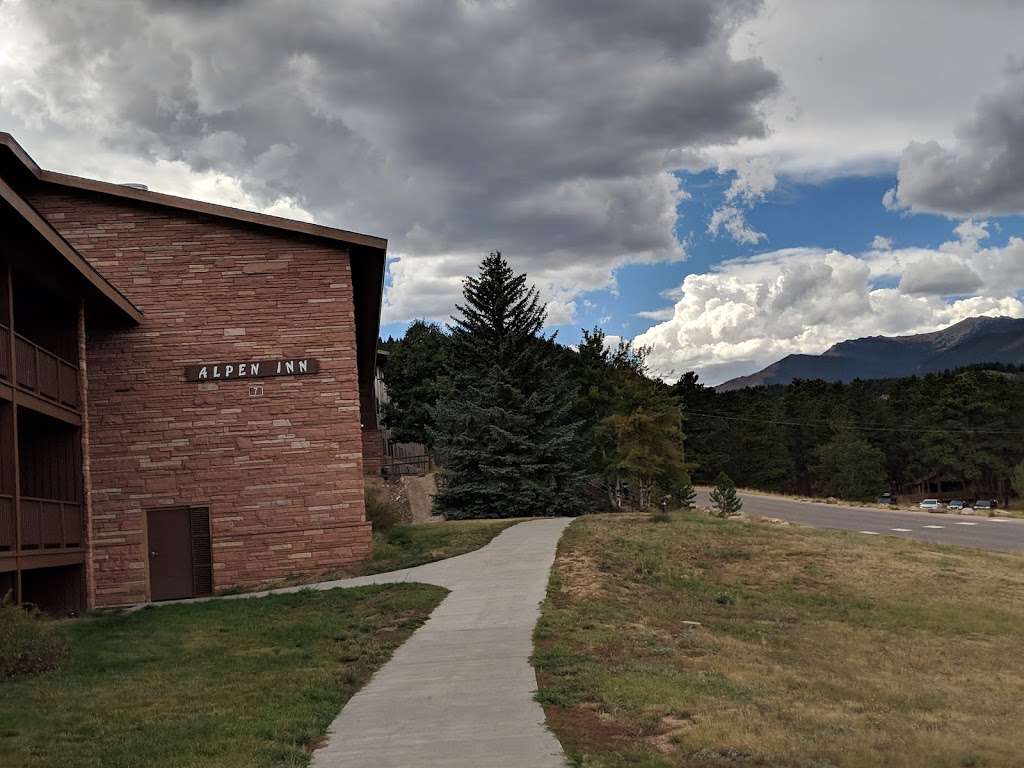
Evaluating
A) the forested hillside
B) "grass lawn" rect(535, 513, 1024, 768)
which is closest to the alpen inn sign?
"grass lawn" rect(535, 513, 1024, 768)

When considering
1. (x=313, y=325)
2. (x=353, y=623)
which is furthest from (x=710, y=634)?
(x=313, y=325)

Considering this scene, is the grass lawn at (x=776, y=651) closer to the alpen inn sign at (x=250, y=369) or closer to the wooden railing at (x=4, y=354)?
the alpen inn sign at (x=250, y=369)

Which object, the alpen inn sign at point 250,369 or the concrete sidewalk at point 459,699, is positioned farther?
the alpen inn sign at point 250,369

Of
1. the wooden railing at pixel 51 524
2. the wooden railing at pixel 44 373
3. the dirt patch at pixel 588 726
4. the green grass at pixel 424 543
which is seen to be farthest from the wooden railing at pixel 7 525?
the dirt patch at pixel 588 726

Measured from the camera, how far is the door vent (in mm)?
20750

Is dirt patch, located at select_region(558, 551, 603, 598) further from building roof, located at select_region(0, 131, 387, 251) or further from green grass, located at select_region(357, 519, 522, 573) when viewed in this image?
building roof, located at select_region(0, 131, 387, 251)

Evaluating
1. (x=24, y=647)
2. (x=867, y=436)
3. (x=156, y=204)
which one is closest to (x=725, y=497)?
(x=156, y=204)

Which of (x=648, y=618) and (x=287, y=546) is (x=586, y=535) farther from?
(x=648, y=618)

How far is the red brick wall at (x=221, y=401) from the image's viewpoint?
2080 centimetres

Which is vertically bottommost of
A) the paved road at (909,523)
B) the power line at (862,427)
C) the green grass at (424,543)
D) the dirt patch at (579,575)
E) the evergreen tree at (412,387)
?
the paved road at (909,523)

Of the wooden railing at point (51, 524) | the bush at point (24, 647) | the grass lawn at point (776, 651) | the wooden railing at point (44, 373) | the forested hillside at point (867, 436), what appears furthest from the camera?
the forested hillside at point (867, 436)

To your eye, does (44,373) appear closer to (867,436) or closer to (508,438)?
(508,438)

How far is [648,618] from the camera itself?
14.3 m

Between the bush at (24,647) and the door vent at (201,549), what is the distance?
891 centimetres
